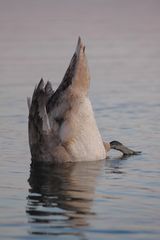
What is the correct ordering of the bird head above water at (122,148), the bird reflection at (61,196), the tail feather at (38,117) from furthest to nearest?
the bird head above water at (122,148) < the tail feather at (38,117) < the bird reflection at (61,196)

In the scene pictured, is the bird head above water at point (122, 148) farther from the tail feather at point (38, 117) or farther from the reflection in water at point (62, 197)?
the tail feather at point (38, 117)

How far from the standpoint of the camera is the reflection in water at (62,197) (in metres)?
7.93

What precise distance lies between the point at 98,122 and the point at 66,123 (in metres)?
2.14

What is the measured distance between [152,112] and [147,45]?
746cm

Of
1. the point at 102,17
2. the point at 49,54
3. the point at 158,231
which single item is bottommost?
the point at 158,231

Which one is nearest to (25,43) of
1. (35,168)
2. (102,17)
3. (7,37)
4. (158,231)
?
(7,37)

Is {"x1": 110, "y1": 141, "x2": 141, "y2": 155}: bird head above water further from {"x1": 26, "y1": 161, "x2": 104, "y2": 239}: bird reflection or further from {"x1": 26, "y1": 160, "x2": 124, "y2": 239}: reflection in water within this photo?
{"x1": 26, "y1": 161, "x2": 104, "y2": 239}: bird reflection

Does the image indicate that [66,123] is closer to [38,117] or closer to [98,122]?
[38,117]

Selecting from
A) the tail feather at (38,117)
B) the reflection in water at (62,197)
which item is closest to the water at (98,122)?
the reflection in water at (62,197)

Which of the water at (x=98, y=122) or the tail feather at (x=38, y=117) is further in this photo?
the tail feather at (x=38, y=117)

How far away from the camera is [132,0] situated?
105 feet

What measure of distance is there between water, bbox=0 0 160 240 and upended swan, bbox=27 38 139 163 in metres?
0.21

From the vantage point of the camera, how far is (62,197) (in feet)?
30.3

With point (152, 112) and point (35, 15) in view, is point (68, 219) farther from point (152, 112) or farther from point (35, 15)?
point (35, 15)
